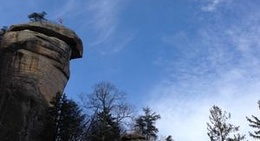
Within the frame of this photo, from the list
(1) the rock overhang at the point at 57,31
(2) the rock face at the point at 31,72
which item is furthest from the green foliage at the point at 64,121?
(1) the rock overhang at the point at 57,31

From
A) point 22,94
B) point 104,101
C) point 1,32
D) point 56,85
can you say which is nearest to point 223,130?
point 104,101

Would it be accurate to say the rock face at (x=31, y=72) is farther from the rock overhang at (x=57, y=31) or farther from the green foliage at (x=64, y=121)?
the green foliage at (x=64, y=121)

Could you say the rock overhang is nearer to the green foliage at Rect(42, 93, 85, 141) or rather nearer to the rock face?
the rock face

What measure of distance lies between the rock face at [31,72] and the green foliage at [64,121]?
0.84m

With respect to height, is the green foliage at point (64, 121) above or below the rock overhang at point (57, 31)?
below

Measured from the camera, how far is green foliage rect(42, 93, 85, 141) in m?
32.1

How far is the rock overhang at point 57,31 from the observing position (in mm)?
39281

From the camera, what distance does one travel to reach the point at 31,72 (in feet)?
116

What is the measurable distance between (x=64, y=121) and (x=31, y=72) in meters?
5.41

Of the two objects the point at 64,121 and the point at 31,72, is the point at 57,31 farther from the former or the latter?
the point at 64,121


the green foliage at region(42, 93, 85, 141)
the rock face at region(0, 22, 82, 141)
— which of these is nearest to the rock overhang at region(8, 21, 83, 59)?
the rock face at region(0, 22, 82, 141)

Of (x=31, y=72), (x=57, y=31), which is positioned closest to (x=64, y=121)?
(x=31, y=72)

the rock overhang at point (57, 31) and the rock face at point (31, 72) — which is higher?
the rock overhang at point (57, 31)

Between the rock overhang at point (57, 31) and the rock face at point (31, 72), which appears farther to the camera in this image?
the rock overhang at point (57, 31)
